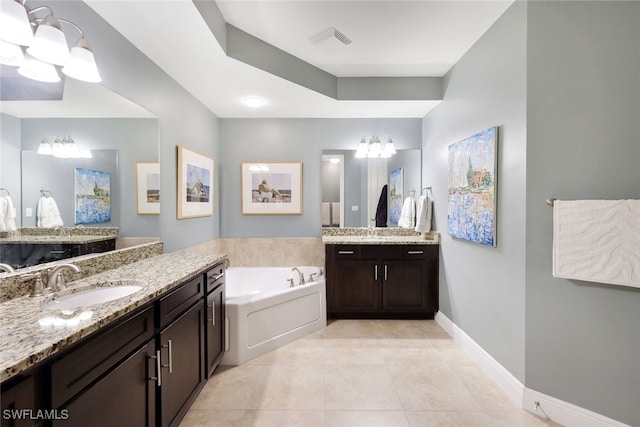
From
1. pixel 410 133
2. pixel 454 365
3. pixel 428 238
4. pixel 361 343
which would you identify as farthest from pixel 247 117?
pixel 454 365

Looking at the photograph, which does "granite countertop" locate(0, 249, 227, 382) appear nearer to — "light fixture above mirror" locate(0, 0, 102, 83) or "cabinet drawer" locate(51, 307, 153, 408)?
"cabinet drawer" locate(51, 307, 153, 408)

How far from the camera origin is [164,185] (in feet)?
7.46

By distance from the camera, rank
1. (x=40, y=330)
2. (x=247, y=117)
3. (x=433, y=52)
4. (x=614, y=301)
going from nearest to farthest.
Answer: (x=40, y=330) < (x=614, y=301) < (x=433, y=52) < (x=247, y=117)

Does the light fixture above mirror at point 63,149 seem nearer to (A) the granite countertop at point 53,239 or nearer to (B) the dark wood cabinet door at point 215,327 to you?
(A) the granite countertop at point 53,239

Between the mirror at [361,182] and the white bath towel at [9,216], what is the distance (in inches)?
107

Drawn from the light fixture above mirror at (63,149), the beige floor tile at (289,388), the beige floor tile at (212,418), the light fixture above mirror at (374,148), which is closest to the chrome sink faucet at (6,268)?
the light fixture above mirror at (63,149)

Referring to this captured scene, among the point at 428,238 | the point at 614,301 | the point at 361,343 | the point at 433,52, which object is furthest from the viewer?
the point at 428,238

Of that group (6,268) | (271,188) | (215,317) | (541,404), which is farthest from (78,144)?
(541,404)

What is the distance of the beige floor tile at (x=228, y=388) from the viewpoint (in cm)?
182

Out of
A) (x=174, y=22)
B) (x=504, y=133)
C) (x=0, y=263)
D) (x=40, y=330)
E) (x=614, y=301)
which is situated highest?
(x=174, y=22)

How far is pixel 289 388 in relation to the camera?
1.97 m

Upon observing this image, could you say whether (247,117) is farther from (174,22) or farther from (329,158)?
(174,22)

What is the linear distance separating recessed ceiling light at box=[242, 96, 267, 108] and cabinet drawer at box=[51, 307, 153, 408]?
88.8 inches

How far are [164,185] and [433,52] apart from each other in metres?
2.53
